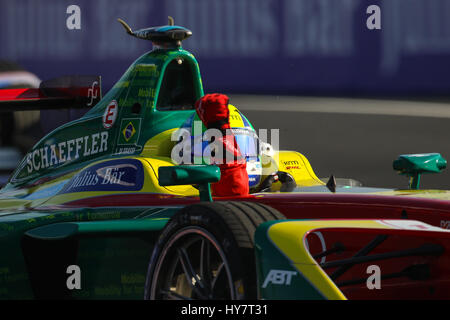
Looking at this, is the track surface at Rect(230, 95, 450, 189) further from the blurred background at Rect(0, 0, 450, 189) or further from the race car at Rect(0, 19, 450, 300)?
the race car at Rect(0, 19, 450, 300)

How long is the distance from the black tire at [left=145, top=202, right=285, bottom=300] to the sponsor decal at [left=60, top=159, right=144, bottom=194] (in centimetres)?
111

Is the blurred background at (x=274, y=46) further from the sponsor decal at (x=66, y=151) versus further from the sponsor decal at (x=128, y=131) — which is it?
the sponsor decal at (x=128, y=131)

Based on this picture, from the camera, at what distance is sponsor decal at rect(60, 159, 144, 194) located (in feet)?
15.4

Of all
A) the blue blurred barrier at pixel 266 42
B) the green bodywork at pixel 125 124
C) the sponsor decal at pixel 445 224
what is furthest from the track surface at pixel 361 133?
the sponsor decal at pixel 445 224

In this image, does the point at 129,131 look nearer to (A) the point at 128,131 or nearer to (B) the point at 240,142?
(A) the point at 128,131

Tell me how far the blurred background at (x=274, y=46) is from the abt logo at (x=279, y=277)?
31.8ft

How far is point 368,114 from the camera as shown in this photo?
38.6 ft

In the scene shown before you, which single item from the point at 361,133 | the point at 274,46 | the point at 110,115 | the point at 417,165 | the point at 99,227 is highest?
the point at 274,46

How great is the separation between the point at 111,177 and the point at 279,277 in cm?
206

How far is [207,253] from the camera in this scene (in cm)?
340

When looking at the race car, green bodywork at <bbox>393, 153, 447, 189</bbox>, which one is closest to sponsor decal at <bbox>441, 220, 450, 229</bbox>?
the race car

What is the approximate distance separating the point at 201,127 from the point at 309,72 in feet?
30.1

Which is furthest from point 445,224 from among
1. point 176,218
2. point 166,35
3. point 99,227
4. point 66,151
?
point 66,151
